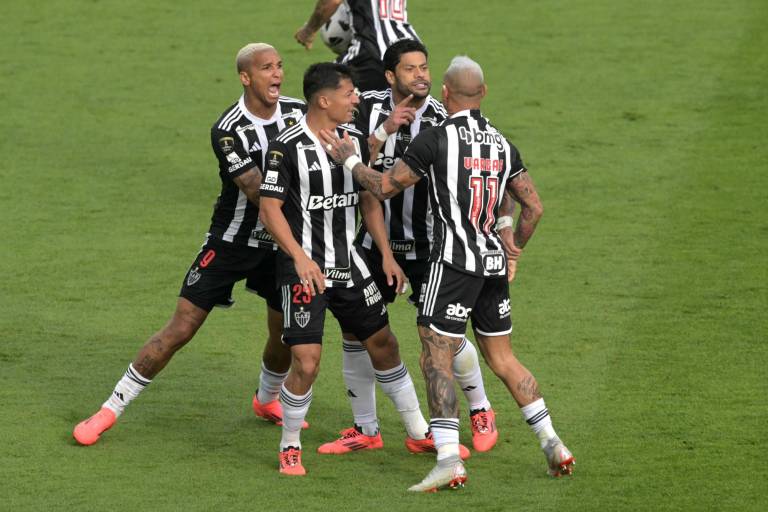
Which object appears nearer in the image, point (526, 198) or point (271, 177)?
point (271, 177)

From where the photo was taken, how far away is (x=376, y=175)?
6871 millimetres

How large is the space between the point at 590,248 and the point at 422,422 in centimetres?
406

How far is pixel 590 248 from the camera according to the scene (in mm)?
11156

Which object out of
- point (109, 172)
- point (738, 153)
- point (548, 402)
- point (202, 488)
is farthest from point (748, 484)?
point (109, 172)

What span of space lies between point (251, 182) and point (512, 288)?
11.2 feet

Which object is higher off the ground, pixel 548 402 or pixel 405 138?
pixel 405 138

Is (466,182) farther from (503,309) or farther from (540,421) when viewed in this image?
(540,421)

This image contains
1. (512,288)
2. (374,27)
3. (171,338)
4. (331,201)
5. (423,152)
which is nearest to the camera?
(423,152)

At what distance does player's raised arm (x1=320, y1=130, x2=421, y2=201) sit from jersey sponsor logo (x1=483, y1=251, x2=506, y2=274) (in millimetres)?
526

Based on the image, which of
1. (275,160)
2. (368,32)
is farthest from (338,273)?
(368,32)

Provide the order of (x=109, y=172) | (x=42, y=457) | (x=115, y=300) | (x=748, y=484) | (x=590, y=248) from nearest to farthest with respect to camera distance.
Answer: (x=748, y=484) < (x=42, y=457) < (x=115, y=300) < (x=590, y=248) < (x=109, y=172)

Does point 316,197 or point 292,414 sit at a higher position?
point 316,197

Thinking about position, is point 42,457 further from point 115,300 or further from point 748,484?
point 748,484

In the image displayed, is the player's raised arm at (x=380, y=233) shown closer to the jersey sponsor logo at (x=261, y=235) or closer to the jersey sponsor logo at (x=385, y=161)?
the jersey sponsor logo at (x=385, y=161)
